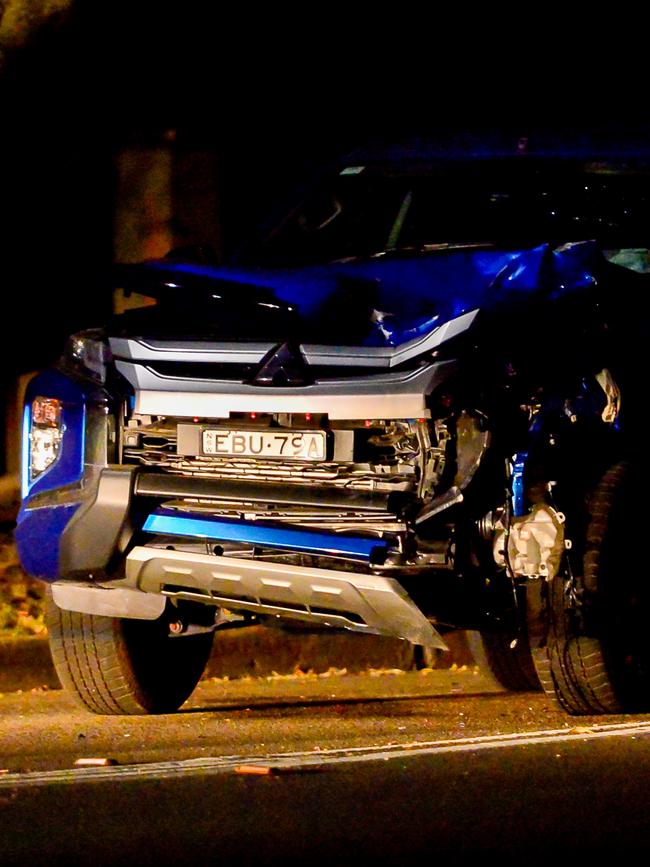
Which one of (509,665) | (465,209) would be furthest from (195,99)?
(509,665)

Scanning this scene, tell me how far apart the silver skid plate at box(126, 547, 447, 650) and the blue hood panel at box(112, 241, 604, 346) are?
0.75 m

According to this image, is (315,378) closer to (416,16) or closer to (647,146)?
(647,146)

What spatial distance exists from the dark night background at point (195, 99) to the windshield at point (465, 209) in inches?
115

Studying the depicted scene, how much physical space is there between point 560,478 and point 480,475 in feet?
1.16

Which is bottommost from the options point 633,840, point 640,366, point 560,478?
point 633,840

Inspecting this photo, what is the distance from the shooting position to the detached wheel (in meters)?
6.81

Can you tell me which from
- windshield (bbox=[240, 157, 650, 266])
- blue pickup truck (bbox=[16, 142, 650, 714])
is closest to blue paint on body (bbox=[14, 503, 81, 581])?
blue pickup truck (bbox=[16, 142, 650, 714])

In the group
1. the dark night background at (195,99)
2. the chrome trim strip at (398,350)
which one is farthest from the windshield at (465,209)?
the dark night background at (195,99)

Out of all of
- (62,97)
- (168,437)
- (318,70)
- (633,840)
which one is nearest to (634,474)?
(168,437)

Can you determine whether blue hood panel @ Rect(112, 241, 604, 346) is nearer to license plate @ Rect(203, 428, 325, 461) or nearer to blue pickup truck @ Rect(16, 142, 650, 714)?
blue pickup truck @ Rect(16, 142, 650, 714)

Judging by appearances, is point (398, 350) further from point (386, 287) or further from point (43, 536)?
point (43, 536)

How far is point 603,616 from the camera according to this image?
618 centimetres

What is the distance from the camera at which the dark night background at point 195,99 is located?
1167cm

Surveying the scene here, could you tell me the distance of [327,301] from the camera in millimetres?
6156
